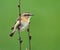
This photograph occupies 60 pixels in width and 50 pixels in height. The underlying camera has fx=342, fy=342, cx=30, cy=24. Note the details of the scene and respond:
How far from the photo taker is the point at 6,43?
3314mm

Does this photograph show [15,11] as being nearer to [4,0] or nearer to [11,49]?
[4,0]

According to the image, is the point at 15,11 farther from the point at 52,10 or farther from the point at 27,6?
the point at 52,10

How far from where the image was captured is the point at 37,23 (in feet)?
11.3

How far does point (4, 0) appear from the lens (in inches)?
146

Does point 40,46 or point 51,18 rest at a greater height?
point 51,18

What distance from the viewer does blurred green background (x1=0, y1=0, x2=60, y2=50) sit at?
328 centimetres

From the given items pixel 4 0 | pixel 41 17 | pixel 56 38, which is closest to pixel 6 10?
pixel 4 0

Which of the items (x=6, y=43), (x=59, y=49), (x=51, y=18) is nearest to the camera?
(x=59, y=49)

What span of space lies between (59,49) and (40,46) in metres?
0.21

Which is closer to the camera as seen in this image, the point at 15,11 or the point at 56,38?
the point at 56,38

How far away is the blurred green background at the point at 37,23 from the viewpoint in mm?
3279

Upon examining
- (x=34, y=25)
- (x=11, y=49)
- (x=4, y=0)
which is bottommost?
(x=11, y=49)

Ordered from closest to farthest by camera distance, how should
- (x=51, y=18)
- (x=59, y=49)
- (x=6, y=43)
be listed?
(x=59, y=49), (x=6, y=43), (x=51, y=18)

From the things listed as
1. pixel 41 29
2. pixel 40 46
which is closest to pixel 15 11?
pixel 41 29
